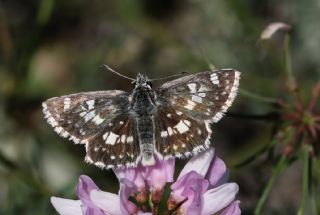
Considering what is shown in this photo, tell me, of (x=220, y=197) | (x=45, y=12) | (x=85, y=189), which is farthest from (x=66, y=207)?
(x=45, y=12)

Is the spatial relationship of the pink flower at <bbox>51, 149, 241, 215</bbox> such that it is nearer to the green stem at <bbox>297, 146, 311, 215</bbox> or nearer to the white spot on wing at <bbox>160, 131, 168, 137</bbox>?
the white spot on wing at <bbox>160, 131, 168, 137</bbox>

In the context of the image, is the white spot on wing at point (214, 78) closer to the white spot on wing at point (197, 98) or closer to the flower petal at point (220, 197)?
the white spot on wing at point (197, 98)

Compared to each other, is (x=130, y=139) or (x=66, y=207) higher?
(x=130, y=139)

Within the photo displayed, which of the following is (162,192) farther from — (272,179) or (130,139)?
(272,179)

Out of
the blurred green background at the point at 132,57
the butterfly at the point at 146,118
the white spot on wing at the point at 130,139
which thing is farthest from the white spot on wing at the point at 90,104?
the blurred green background at the point at 132,57

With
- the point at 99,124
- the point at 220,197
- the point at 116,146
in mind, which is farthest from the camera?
the point at 99,124

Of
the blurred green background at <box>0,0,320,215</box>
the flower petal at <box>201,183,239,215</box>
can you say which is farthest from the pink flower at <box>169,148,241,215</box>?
the blurred green background at <box>0,0,320,215</box>

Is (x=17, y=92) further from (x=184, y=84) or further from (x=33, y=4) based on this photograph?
(x=184, y=84)
